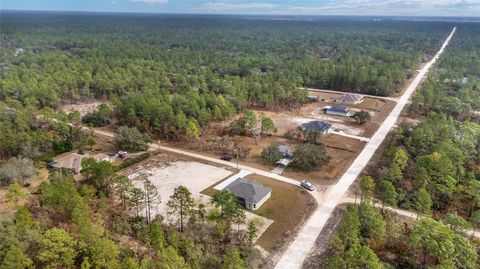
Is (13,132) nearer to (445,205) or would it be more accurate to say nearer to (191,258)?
(191,258)

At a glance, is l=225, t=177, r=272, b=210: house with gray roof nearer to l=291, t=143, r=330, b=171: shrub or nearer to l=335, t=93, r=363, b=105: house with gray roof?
l=291, t=143, r=330, b=171: shrub

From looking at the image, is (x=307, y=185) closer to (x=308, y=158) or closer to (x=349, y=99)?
(x=308, y=158)

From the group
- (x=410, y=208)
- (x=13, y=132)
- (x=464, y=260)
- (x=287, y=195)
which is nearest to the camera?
(x=464, y=260)

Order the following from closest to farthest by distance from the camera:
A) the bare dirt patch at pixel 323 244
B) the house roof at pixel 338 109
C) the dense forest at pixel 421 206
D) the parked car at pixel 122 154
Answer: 1. the dense forest at pixel 421 206
2. the bare dirt patch at pixel 323 244
3. the parked car at pixel 122 154
4. the house roof at pixel 338 109

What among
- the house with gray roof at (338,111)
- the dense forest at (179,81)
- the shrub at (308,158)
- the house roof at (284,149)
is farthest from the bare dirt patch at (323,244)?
the house with gray roof at (338,111)

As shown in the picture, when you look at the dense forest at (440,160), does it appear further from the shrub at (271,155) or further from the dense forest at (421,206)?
the shrub at (271,155)

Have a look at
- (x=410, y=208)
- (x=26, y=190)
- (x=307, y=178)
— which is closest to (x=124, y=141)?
(x=26, y=190)

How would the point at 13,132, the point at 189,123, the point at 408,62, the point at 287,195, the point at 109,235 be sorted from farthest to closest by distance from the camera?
the point at 408,62, the point at 189,123, the point at 13,132, the point at 287,195, the point at 109,235
